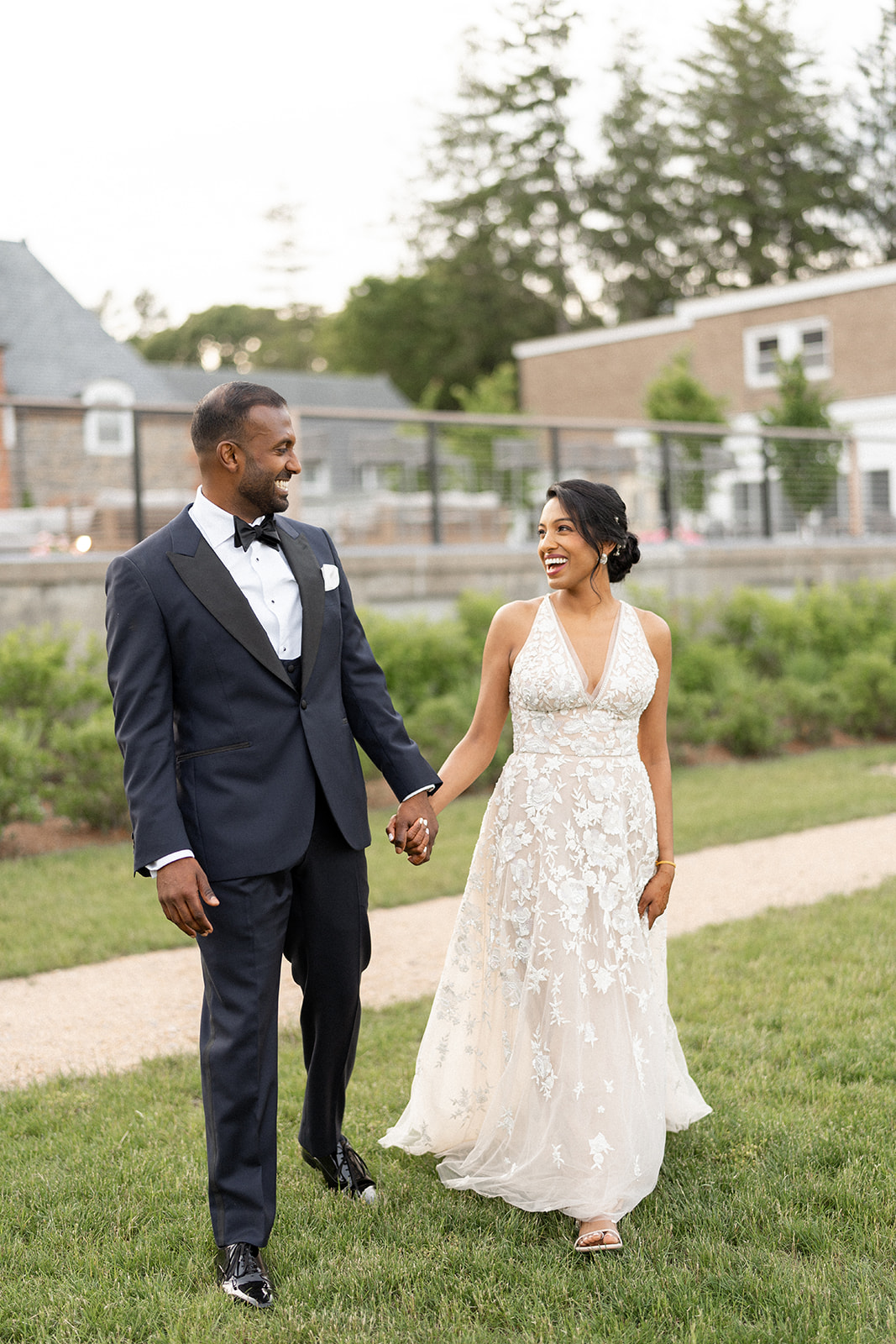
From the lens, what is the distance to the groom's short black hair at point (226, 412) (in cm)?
314

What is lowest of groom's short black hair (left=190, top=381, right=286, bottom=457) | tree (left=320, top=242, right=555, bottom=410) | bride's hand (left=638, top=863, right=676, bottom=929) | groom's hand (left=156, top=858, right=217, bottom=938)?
bride's hand (left=638, top=863, right=676, bottom=929)

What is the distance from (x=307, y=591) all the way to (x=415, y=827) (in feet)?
2.31

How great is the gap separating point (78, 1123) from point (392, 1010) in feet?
4.99

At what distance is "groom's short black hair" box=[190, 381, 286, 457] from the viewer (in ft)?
10.3

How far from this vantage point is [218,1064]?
3113 mm

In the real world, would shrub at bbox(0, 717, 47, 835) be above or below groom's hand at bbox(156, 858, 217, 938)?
below

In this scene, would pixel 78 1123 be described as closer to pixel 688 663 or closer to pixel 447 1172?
pixel 447 1172

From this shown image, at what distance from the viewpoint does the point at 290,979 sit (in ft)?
19.2

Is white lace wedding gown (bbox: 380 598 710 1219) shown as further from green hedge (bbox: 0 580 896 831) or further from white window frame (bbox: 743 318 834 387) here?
white window frame (bbox: 743 318 834 387)

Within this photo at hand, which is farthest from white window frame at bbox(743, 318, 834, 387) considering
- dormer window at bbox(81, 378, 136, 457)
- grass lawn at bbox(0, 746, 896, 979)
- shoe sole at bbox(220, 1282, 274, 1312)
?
shoe sole at bbox(220, 1282, 274, 1312)

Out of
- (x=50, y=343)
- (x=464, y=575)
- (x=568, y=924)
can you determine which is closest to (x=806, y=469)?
(x=464, y=575)

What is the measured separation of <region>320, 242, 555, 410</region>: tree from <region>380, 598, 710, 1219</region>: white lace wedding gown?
48.4 metres

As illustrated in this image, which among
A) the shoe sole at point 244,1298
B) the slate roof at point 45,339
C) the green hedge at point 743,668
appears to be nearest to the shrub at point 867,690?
the green hedge at point 743,668

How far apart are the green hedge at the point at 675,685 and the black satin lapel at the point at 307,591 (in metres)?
5.24
